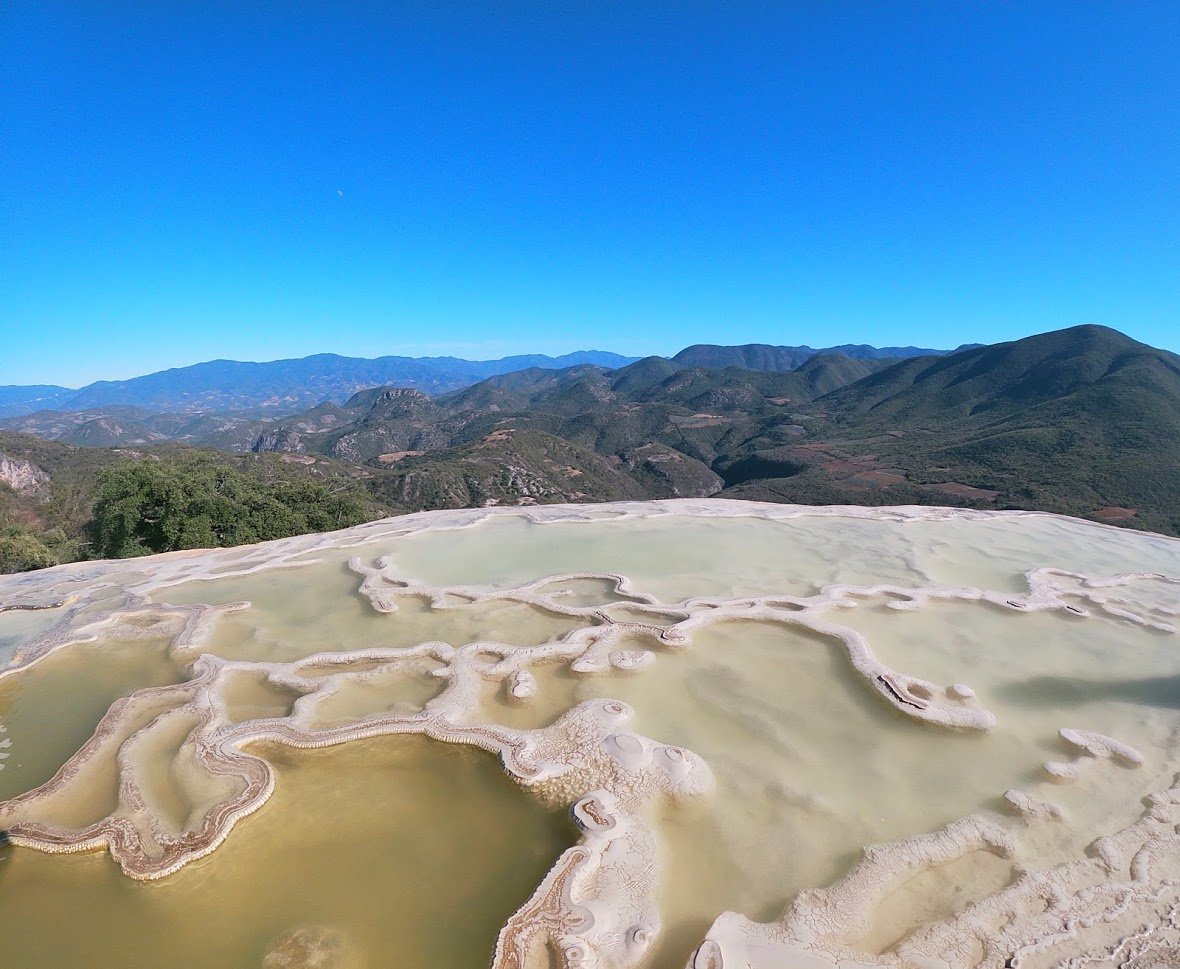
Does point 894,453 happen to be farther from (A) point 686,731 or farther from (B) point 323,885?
(B) point 323,885

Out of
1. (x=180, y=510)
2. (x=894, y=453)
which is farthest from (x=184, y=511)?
(x=894, y=453)

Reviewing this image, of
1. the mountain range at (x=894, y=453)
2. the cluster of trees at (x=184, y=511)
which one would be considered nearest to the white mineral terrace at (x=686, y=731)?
the cluster of trees at (x=184, y=511)

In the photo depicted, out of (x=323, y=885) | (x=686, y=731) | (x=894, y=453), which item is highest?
(x=686, y=731)

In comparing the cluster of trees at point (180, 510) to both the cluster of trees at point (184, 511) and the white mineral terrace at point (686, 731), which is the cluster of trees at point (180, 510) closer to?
the cluster of trees at point (184, 511)

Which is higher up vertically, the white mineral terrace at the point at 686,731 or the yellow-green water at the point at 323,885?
the white mineral terrace at the point at 686,731

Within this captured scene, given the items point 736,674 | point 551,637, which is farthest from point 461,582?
point 736,674

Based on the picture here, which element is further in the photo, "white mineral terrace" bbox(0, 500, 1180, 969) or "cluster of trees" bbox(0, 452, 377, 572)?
"cluster of trees" bbox(0, 452, 377, 572)

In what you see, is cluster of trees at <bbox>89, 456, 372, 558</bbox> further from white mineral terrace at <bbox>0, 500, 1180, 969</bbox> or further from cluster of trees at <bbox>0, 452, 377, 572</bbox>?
white mineral terrace at <bbox>0, 500, 1180, 969</bbox>

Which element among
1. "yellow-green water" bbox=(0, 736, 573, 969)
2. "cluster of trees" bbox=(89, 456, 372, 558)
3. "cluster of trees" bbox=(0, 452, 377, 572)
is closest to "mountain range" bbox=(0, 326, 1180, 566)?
"cluster of trees" bbox=(0, 452, 377, 572)
